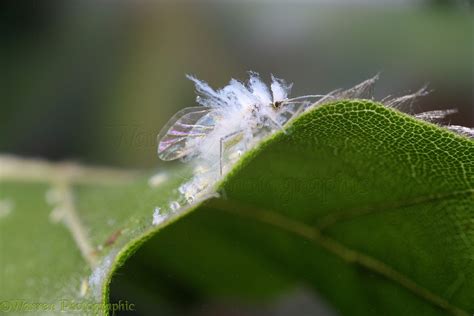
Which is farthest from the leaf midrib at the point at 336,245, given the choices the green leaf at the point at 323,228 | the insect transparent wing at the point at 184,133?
the insect transparent wing at the point at 184,133

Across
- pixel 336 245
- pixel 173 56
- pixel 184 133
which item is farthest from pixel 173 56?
pixel 336 245

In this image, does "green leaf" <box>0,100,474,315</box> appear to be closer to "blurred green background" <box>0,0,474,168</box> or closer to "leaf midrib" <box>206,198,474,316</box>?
"leaf midrib" <box>206,198,474,316</box>

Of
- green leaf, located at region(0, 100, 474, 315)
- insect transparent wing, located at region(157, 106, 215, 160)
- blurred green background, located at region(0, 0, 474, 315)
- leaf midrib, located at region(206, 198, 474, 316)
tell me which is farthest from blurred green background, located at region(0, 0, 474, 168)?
insect transparent wing, located at region(157, 106, 215, 160)

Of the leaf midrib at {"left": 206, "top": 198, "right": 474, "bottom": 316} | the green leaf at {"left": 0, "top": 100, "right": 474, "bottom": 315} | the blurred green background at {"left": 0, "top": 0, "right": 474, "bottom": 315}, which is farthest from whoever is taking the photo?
the blurred green background at {"left": 0, "top": 0, "right": 474, "bottom": 315}

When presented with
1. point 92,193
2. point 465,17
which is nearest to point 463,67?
point 465,17

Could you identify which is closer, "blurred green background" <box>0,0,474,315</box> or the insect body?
the insect body

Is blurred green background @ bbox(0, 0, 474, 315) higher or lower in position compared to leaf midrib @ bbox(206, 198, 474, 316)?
higher

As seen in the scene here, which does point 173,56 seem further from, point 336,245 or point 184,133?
point 336,245
